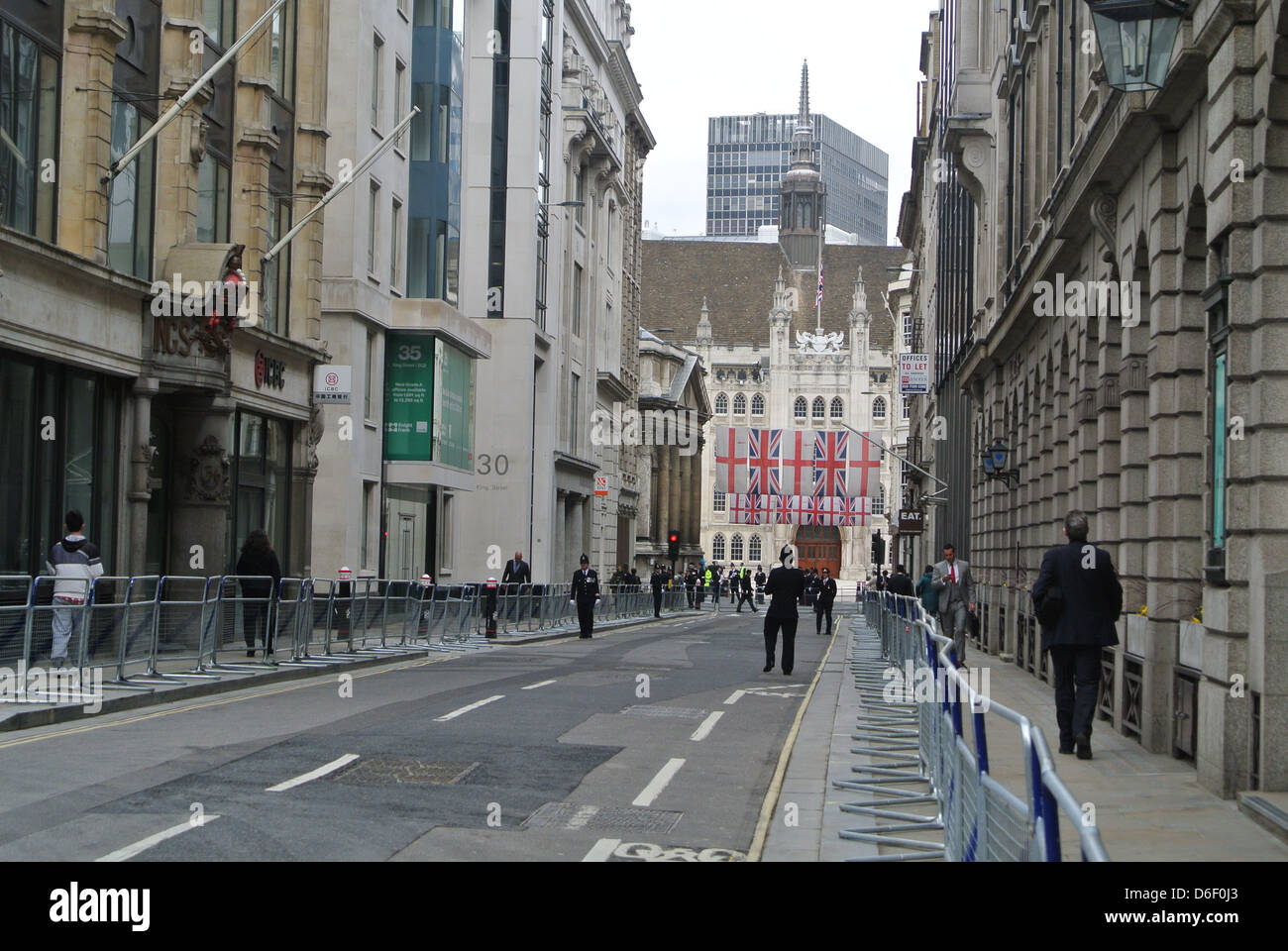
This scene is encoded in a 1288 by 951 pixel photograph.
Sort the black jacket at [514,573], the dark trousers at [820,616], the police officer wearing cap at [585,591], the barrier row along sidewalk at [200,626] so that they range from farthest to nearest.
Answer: the dark trousers at [820,616]
the black jacket at [514,573]
the police officer wearing cap at [585,591]
the barrier row along sidewalk at [200,626]

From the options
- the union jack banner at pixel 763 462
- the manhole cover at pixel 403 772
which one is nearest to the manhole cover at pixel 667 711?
the manhole cover at pixel 403 772

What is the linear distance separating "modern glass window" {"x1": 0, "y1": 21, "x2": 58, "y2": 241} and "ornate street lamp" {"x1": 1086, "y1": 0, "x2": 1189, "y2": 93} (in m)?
13.7

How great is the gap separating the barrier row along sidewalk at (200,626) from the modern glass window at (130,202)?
17.1ft

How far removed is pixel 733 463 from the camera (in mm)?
61969

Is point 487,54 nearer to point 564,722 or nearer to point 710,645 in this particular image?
point 710,645

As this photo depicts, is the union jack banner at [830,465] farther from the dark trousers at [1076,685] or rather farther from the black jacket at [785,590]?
the dark trousers at [1076,685]

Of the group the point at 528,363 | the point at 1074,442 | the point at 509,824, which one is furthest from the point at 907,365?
the point at 509,824

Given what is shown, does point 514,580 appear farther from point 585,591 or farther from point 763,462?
point 763,462

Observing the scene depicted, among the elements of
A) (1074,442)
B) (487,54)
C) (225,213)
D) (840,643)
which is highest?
(487,54)

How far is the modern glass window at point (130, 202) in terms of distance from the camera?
958 inches

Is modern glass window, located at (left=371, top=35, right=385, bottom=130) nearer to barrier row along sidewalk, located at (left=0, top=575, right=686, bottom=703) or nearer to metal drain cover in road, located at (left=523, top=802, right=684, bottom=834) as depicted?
barrier row along sidewalk, located at (left=0, top=575, right=686, bottom=703)
